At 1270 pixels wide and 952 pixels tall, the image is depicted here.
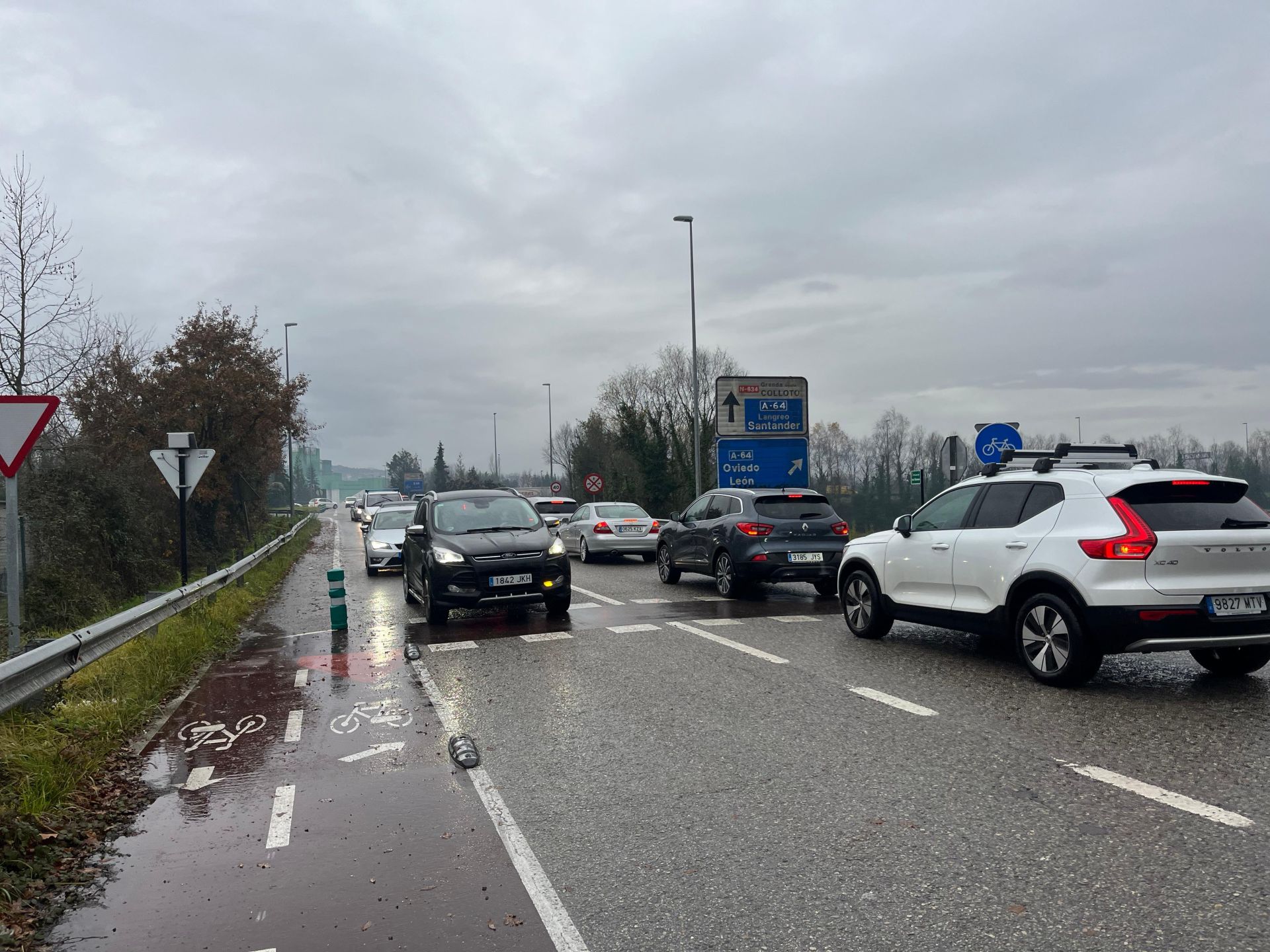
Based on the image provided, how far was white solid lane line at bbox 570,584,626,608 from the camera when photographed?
1443 cm

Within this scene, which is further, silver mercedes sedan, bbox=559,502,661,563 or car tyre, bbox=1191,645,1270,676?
silver mercedes sedan, bbox=559,502,661,563

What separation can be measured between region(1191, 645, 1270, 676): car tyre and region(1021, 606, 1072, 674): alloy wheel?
1.03 metres

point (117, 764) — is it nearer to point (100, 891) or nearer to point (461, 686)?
point (100, 891)

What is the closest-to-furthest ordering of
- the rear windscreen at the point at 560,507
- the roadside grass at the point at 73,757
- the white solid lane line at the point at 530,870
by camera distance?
the white solid lane line at the point at 530,870
the roadside grass at the point at 73,757
the rear windscreen at the point at 560,507

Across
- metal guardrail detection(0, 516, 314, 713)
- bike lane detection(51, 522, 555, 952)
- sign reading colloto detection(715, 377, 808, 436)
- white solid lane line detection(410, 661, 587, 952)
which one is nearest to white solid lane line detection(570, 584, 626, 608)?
metal guardrail detection(0, 516, 314, 713)

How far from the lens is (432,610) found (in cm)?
1249

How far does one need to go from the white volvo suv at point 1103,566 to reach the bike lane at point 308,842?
15.0ft

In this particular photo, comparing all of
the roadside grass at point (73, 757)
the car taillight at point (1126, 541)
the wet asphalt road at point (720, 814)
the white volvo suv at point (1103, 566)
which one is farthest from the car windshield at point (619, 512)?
the car taillight at point (1126, 541)

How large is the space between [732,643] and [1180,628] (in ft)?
14.6

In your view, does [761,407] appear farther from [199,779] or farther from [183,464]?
[199,779]

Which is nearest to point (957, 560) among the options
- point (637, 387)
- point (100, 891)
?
point (100, 891)

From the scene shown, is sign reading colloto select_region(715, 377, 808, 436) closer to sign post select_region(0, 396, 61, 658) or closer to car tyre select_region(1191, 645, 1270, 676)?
car tyre select_region(1191, 645, 1270, 676)

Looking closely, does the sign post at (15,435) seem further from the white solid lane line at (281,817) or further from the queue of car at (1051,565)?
the queue of car at (1051,565)

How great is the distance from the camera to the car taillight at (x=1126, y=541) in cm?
679
